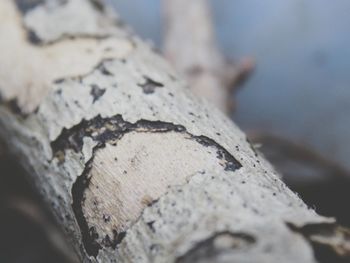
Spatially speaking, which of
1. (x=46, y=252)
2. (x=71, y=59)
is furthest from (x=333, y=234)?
(x=46, y=252)

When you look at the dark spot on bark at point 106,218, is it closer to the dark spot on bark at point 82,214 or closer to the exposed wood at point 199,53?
the dark spot on bark at point 82,214

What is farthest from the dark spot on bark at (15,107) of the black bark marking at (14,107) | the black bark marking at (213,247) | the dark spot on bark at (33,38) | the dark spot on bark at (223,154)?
the black bark marking at (213,247)

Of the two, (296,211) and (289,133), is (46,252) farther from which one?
(296,211)

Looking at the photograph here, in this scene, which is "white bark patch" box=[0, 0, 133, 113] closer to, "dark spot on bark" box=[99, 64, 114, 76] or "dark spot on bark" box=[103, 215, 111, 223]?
"dark spot on bark" box=[99, 64, 114, 76]

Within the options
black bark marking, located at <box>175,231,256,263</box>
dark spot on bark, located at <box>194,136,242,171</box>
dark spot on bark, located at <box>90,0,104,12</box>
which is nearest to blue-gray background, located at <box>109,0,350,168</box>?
dark spot on bark, located at <box>90,0,104,12</box>

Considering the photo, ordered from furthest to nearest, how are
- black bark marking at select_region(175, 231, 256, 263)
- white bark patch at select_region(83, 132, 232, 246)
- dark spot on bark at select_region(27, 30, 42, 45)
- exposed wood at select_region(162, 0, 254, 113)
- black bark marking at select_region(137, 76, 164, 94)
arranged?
1. exposed wood at select_region(162, 0, 254, 113)
2. dark spot on bark at select_region(27, 30, 42, 45)
3. black bark marking at select_region(137, 76, 164, 94)
4. white bark patch at select_region(83, 132, 232, 246)
5. black bark marking at select_region(175, 231, 256, 263)

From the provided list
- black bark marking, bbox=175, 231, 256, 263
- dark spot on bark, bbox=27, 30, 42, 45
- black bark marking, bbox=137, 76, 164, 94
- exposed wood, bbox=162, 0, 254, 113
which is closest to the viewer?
black bark marking, bbox=175, 231, 256, 263
